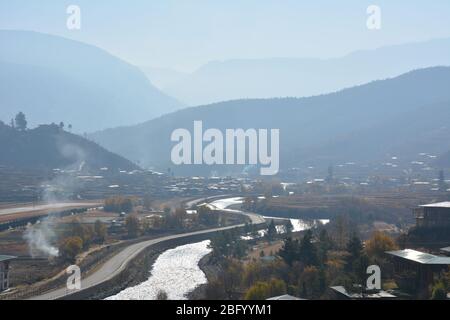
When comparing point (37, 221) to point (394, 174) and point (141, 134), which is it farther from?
point (141, 134)

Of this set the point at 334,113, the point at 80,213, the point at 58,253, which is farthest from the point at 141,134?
the point at 58,253

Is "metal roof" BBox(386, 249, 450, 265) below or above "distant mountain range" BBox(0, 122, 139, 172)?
below

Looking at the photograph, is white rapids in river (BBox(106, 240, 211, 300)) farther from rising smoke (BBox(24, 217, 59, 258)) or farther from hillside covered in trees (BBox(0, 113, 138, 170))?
hillside covered in trees (BBox(0, 113, 138, 170))

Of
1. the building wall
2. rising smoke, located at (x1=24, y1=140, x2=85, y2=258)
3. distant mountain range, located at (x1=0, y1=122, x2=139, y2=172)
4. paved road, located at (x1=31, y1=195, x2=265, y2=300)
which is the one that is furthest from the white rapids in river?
distant mountain range, located at (x1=0, y1=122, x2=139, y2=172)

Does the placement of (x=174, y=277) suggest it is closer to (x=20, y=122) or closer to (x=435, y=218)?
(x=435, y=218)

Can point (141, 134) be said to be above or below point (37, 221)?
above
